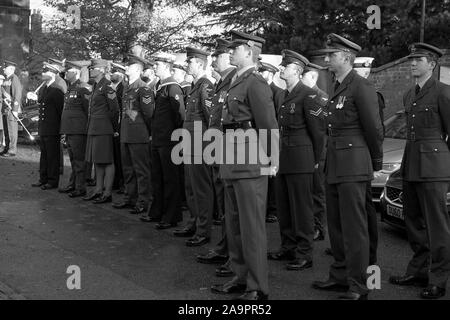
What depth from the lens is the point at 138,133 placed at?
10055 mm

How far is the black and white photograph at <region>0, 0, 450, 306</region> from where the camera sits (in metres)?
6.00

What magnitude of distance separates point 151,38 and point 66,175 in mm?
12975

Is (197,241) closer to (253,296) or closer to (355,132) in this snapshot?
(253,296)

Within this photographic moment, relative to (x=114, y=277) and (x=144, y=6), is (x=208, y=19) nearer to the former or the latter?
(x=144, y=6)

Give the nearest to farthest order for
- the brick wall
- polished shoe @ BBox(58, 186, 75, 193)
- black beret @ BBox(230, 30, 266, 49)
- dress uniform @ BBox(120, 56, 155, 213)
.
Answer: black beret @ BBox(230, 30, 266, 49), dress uniform @ BBox(120, 56, 155, 213), polished shoe @ BBox(58, 186, 75, 193), the brick wall

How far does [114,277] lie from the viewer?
6664 mm

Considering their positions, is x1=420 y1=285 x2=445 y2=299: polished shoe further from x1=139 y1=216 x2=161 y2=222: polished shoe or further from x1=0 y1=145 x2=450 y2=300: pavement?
x1=139 y1=216 x2=161 y2=222: polished shoe

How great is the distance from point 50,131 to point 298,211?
635 cm

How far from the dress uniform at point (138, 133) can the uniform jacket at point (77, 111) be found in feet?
4.77

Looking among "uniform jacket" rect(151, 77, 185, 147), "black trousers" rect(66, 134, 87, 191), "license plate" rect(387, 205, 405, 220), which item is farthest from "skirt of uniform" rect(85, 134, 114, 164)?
"license plate" rect(387, 205, 405, 220)

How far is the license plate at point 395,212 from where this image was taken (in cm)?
840

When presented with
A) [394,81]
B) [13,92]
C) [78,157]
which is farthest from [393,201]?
[394,81]

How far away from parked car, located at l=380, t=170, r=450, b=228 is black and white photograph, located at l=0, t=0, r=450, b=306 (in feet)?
0.07
